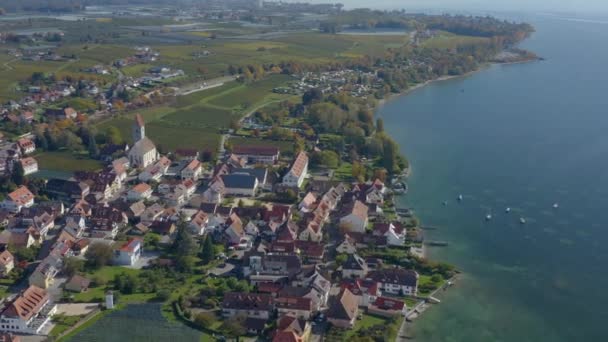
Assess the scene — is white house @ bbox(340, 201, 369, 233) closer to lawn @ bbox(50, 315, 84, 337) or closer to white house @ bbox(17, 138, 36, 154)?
lawn @ bbox(50, 315, 84, 337)

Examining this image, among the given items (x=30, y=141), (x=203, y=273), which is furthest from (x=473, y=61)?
(x=203, y=273)

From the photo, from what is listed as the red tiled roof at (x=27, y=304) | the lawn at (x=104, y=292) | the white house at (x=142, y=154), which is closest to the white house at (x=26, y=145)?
the white house at (x=142, y=154)

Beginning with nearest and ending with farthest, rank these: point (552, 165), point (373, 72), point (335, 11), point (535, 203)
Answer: point (535, 203) < point (552, 165) < point (373, 72) < point (335, 11)

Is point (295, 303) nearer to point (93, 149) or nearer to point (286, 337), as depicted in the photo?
point (286, 337)

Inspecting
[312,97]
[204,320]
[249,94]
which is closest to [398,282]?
[204,320]

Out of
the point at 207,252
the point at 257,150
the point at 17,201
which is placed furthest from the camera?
the point at 257,150

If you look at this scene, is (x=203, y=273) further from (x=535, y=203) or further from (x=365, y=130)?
(x=365, y=130)

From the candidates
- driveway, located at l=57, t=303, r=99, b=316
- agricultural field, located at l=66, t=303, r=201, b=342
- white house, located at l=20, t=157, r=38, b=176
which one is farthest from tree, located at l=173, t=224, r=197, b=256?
white house, located at l=20, t=157, r=38, b=176
